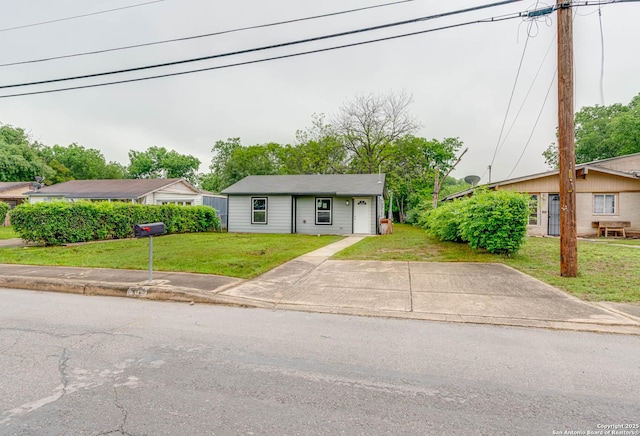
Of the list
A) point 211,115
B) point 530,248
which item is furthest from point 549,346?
point 211,115

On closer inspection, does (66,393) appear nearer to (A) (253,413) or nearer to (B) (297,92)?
(A) (253,413)

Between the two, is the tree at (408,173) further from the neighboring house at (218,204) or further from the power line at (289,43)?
the power line at (289,43)

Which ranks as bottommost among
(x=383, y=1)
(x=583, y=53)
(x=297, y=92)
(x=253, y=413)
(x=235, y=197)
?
(x=253, y=413)

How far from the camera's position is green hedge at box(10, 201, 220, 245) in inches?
489

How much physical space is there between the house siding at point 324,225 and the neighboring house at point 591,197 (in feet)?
21.1

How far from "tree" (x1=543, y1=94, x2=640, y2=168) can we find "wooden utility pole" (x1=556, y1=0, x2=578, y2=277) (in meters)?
32.4

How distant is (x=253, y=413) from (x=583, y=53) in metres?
10.2

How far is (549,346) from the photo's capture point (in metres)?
3.74

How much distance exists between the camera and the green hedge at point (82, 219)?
12414mm

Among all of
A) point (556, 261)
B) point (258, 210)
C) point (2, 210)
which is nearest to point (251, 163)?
point (258, 210)

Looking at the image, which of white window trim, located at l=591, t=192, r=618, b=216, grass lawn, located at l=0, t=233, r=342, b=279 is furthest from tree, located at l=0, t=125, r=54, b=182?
white window trim, located at l=591, t=192, r=618, b=216

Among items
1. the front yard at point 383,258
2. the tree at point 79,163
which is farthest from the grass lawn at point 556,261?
the tree at point 79,163

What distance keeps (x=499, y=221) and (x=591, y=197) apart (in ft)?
38.1

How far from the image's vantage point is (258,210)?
66.1ft
